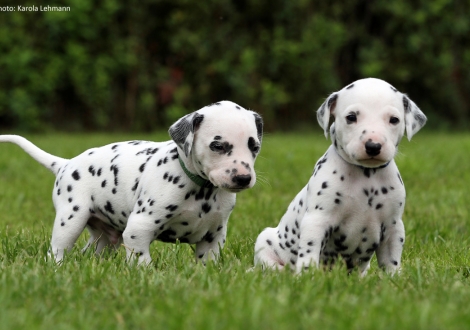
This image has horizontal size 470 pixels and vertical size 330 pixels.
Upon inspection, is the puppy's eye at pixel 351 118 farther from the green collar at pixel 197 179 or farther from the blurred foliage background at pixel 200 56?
the blurred foliage background at pixel 200 56

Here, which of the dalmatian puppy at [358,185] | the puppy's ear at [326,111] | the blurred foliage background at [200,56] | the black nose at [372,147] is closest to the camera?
the black nose at [372,147]

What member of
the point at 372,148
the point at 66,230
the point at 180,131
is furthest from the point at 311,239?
the point at 66,230

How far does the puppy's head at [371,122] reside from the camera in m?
3.88

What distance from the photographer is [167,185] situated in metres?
4.46

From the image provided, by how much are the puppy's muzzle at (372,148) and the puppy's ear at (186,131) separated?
101 centimetres

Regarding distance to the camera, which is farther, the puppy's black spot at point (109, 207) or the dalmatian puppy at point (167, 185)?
the puppy's black spot at point (109, 207)

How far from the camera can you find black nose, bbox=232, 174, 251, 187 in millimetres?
4113

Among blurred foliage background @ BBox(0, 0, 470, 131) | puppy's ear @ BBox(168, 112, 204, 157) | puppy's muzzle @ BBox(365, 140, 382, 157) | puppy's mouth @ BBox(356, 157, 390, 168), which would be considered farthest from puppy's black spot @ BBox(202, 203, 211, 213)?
blurred foliage background @ BBox(0, 0, 470, 131)

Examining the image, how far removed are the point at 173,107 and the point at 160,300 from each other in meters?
13.7

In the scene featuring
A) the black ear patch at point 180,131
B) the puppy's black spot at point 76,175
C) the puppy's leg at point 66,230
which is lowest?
the puppy's leg at point 66,230

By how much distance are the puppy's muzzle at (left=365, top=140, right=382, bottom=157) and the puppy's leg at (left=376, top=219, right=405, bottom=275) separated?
1.83ft

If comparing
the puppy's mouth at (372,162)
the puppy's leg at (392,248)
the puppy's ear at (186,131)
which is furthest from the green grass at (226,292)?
the puppy's ear at (186,131)

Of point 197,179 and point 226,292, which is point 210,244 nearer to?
point 197,179

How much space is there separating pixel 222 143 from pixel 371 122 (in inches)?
32.9
